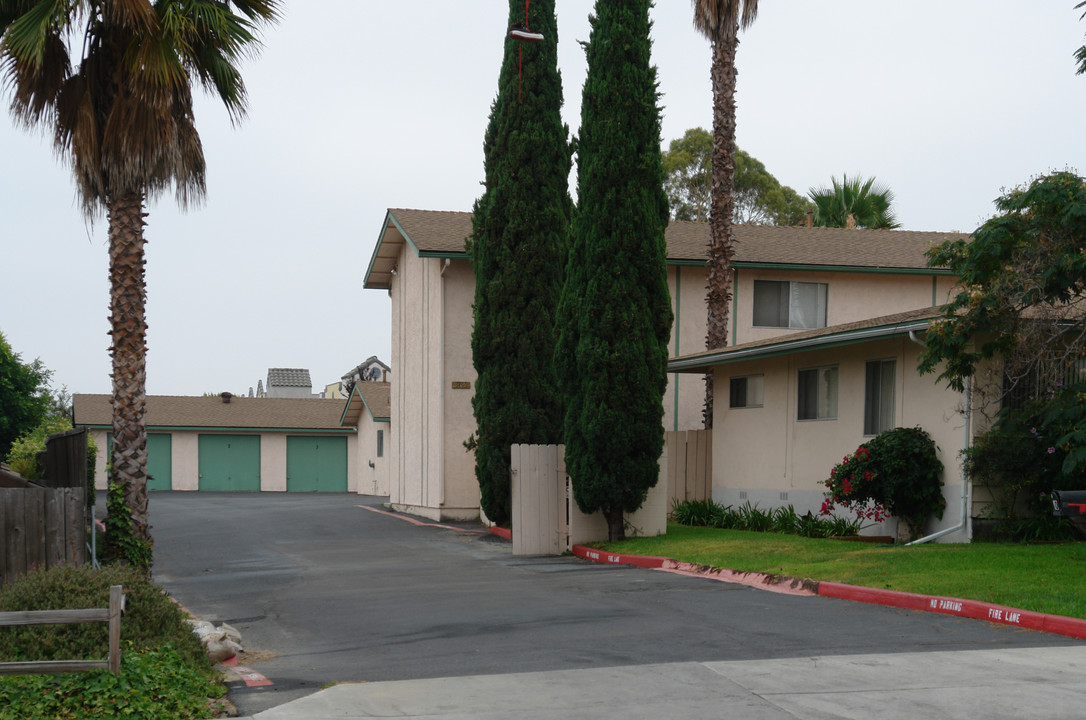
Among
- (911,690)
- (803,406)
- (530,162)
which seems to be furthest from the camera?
(530,162)

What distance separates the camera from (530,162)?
74.6 ft

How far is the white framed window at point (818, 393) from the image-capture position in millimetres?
19828

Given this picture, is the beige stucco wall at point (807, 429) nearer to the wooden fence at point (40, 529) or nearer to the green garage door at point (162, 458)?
the wooden fence at point (40, 529)

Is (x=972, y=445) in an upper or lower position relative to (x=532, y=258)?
lower

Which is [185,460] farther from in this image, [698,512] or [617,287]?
[617,287]

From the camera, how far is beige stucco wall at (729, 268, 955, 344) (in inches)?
1100

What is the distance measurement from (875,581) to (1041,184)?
5.29m

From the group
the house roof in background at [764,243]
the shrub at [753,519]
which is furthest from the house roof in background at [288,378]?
the shrub at [753,519]

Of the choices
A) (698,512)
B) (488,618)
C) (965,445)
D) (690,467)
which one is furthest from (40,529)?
(690,467)

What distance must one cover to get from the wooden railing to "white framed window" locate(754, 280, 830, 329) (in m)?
22.6

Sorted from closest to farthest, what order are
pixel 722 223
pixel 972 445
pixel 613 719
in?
pixel 613 719 → pixel 972 445 → pixel 722 223

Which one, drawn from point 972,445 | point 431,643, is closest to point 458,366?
point 972,445

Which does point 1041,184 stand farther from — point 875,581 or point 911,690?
point 911,690

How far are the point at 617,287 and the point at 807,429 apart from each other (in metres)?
4.83
